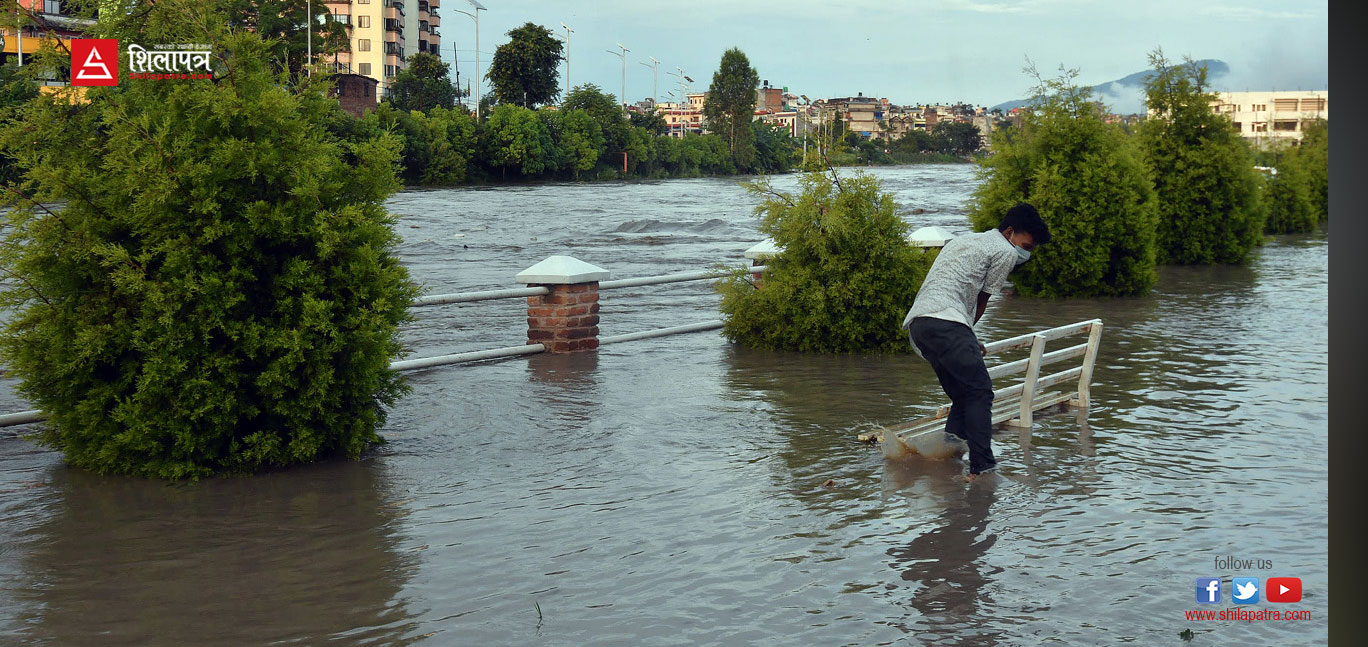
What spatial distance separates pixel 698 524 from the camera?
564cm

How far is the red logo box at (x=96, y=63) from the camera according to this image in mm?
6531

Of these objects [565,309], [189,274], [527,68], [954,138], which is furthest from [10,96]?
[954,138]

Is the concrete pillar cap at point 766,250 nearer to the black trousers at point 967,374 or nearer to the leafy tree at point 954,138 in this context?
the black trousers at point 967,374

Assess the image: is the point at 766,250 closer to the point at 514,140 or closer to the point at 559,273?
the point at 559,273

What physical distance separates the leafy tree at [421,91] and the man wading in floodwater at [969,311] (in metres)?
90.9

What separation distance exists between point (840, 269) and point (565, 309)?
288 centimetres

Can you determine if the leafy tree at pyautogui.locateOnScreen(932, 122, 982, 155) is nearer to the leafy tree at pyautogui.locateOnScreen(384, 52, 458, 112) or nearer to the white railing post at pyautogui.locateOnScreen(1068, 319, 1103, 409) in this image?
the leafy tree at pyautogui.locateOnScreen(384, 52, 458, 112)

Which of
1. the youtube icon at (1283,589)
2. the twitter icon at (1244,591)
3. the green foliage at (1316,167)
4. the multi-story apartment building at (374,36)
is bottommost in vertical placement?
the youtube icon at (1283,589)

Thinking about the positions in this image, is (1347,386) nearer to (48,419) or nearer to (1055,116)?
(48,419)

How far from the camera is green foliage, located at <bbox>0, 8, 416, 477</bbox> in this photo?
247 inches

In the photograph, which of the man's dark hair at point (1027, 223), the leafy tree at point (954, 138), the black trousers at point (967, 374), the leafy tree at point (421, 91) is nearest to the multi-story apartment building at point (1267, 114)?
the man's dark hair at point (1027, 223)

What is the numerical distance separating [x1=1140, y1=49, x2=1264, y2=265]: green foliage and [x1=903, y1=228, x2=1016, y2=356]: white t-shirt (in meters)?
16.6

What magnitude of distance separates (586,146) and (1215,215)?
75.9 metres

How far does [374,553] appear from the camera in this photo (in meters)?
5.20
